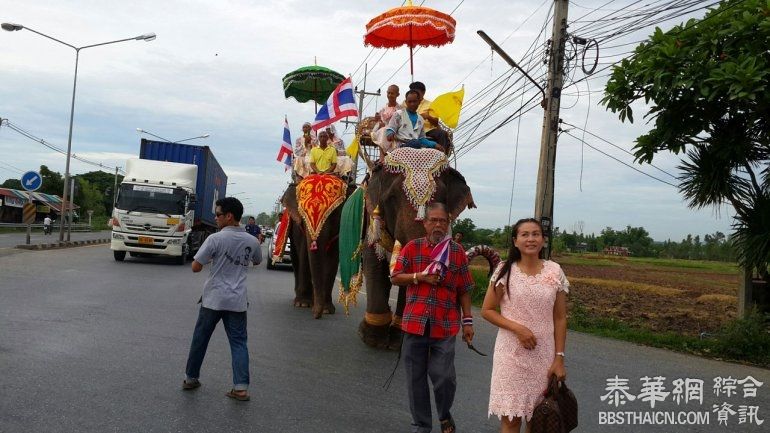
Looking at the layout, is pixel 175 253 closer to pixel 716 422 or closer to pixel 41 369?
pixel 41 369

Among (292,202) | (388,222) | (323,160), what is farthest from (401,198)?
(292,202)

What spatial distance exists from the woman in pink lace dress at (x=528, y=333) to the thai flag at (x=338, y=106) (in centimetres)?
686

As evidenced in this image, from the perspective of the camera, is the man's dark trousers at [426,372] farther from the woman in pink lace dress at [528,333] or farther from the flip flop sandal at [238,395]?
the flip flop sandal at [238,395]

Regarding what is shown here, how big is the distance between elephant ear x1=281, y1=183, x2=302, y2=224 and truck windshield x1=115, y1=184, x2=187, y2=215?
9.35 meters

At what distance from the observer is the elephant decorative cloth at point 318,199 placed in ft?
30.7

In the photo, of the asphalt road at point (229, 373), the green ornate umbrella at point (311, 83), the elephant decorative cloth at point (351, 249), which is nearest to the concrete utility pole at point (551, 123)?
the asphalt road at point (229, 373)

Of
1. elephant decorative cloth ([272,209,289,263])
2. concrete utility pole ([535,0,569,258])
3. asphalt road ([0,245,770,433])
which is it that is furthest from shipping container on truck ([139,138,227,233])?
concrete utility pole ([535,0,569,258])

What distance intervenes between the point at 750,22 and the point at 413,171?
4298 millimetres

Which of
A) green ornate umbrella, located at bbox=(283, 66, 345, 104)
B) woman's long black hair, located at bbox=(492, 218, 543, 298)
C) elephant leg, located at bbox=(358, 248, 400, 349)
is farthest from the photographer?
green ornate umbrella, located at bbox=(283, 66, 345, 104)

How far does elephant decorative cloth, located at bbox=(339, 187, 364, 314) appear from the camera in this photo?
7844 millimetres

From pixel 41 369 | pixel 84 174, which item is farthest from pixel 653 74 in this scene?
pixel 84 174

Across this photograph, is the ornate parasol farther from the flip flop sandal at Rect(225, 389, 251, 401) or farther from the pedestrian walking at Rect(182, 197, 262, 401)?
the flip flop sandal at Rect(225, 389, 251, 401)

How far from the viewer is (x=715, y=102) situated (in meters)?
8.66

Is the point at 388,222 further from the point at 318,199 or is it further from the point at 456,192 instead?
the point at 318,199
